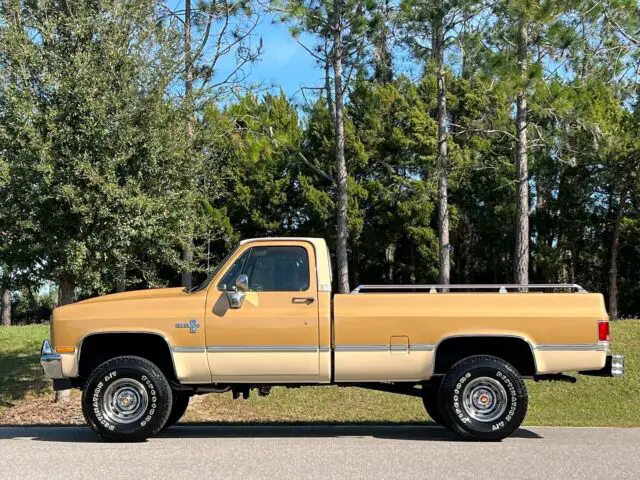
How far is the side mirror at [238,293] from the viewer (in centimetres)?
744

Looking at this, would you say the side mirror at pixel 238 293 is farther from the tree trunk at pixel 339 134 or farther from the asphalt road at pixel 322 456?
the tree trunk at pixel 339 134

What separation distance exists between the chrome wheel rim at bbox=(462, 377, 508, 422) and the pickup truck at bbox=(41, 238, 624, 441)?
0.03 feet

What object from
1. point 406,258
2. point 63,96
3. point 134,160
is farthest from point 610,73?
point 406,258

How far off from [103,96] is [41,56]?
3.91 ft

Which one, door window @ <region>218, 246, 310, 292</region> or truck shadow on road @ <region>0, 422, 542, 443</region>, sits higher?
door window @ <region>218, 246, 310, 292</region>

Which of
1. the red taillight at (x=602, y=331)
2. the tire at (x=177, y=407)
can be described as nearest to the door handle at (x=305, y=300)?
the tire at (x=177, y=407)

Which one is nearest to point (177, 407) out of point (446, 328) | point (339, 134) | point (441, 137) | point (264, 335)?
A: point (264, 335)

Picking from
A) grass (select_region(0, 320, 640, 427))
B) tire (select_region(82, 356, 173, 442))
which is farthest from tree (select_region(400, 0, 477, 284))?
tire (select_region(82, 356, 173, 442))

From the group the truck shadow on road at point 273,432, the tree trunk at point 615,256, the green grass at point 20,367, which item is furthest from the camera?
the tree trunk at point 615,256

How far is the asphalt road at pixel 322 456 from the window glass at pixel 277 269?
1665 millimetres

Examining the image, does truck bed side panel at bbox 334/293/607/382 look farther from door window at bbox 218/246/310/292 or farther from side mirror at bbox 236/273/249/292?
side mirror at bbox 236/273/249/292

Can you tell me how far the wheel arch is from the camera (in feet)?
25.3

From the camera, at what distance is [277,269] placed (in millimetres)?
7852

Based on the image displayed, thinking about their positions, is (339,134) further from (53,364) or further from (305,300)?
(53,364)
